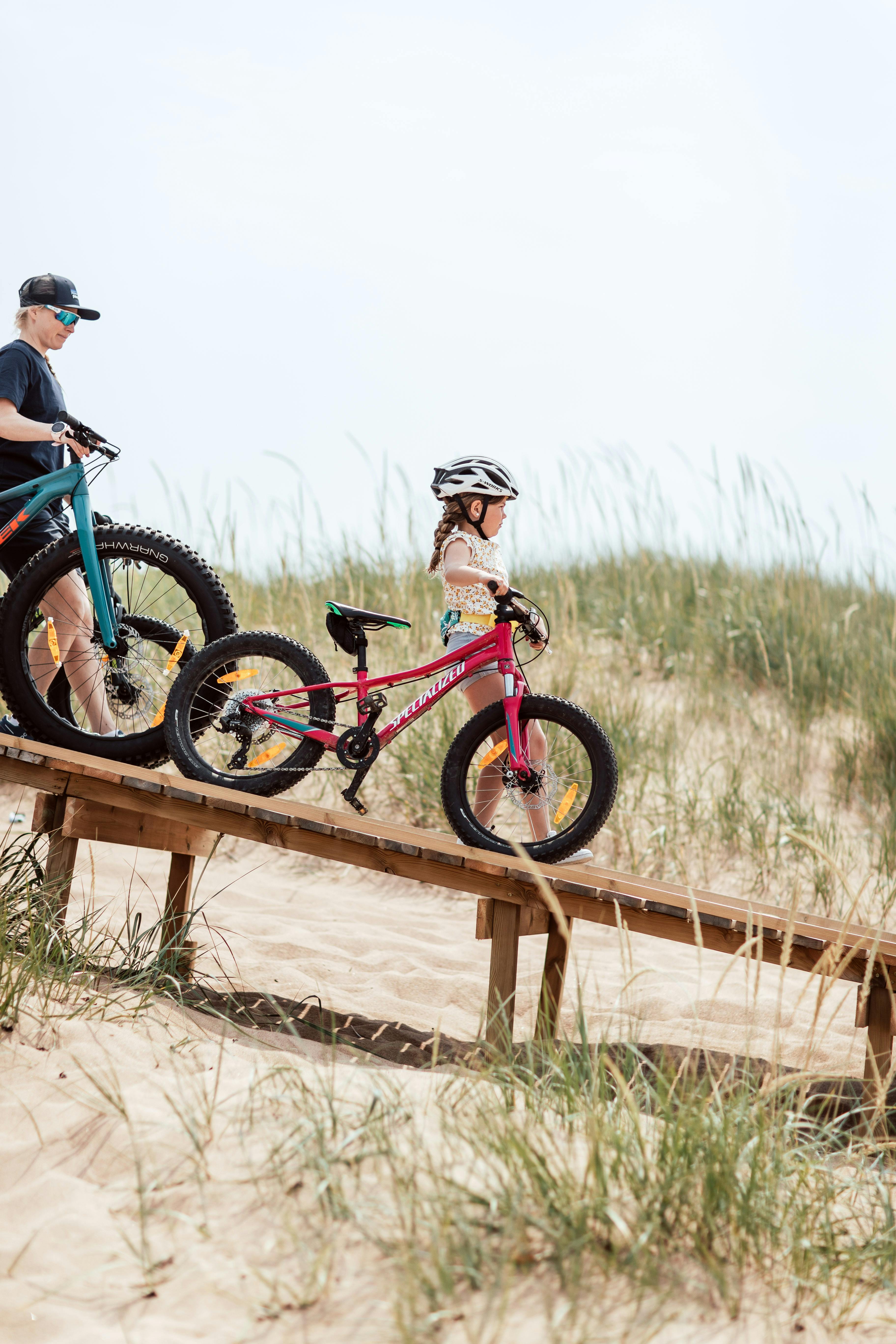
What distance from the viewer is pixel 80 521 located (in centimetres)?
416

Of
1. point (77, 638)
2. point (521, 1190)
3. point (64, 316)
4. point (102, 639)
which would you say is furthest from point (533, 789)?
point (64, 316)

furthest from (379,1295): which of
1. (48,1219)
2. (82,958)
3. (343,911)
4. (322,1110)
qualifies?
(343,911)

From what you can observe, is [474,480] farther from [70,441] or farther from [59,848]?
[59,848]

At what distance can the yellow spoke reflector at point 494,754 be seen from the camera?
156 inches

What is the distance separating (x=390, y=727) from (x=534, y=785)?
0.58 m

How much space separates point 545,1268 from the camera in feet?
6.74

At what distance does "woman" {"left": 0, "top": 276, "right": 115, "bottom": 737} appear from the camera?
13.8 ft

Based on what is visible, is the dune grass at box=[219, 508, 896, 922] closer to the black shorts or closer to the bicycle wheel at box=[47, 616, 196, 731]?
the bicycle wheel at box=[47, 616, 196, 731]

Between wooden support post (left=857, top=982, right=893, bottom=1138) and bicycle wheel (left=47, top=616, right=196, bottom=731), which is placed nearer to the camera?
wooden support post (left=857, top=982, right=893, bottom=1138)

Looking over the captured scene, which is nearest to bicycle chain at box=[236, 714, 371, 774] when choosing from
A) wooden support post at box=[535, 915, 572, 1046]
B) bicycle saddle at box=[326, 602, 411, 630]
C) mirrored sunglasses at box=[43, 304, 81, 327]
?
bicycle saddle at box=[326, 602, 411, 630]

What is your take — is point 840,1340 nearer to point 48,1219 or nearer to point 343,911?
point 48,1219

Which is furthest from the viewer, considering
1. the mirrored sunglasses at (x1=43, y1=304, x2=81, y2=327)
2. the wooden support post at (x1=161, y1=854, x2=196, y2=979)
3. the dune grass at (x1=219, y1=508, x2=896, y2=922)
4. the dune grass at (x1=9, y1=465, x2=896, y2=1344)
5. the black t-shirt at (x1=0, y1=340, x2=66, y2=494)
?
the dune grass at (x1=219, y1=508, x2=896, y2=922)

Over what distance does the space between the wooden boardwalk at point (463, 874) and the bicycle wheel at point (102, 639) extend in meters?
0.20

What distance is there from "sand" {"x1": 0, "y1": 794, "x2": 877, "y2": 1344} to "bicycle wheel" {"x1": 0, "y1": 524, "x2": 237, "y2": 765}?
90 centimetres
